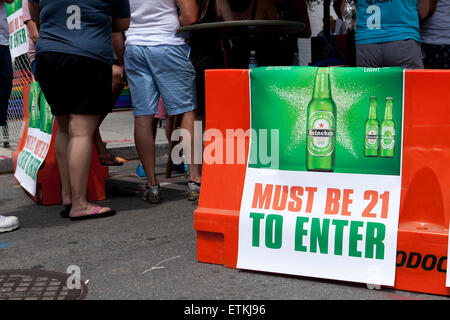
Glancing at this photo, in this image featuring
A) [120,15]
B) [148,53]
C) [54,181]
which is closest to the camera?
[120,15]

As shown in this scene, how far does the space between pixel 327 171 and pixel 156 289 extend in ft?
3.18

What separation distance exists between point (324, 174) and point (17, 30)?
16.7 feet

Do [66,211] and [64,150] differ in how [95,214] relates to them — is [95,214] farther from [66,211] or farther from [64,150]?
[64,150]

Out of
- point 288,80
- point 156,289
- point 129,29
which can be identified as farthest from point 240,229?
point 129,29

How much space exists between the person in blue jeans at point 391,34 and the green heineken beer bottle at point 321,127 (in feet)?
4.85

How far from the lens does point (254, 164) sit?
2693mm

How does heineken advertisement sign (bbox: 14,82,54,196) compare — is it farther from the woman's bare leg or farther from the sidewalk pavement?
the sidewalk pavement

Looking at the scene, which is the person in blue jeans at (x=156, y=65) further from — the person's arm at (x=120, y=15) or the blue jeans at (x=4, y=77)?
the blue jeans at (x=4, y=77)

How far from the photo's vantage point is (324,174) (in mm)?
2568

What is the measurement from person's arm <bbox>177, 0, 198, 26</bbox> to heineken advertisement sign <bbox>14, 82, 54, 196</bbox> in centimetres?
132

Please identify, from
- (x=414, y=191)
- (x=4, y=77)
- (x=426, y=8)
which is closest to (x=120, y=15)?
(x=4, y=77)

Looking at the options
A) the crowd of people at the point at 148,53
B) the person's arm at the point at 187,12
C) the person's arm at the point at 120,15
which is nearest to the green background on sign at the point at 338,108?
the crowd of people at the point at 148,53
